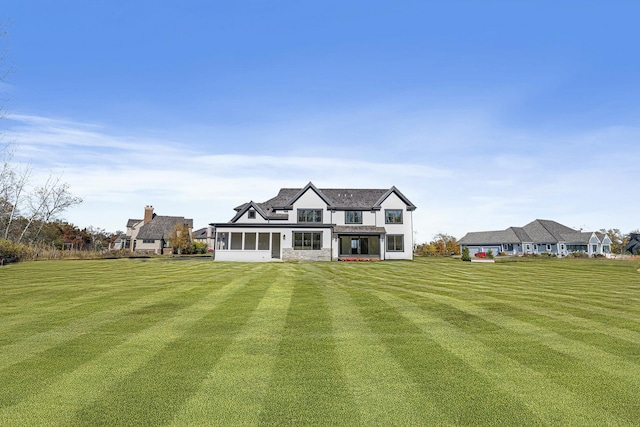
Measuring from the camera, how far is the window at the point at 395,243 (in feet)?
131

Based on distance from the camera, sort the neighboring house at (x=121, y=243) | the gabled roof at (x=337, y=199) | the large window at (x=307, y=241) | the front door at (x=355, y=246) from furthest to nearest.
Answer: the neighboring house at (x=121, y=243) → the front door at (x=355, y=246) → the gabled roof at (x=337, y=199) → the large window at (x=307, y=241)

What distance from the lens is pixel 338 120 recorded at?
23906mm

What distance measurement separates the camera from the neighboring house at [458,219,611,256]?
2891 inches

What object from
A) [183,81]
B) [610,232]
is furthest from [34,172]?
[610,232]

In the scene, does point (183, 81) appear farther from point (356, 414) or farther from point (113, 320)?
point (356, 414)

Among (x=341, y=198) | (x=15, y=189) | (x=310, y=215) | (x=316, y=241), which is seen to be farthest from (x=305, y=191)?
(x=15, y=189)

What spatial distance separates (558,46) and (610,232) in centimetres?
10122

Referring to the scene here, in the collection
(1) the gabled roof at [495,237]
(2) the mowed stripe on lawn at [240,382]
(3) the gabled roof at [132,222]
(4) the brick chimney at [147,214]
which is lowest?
(2) the mowed stripe on lawn at [240,382]

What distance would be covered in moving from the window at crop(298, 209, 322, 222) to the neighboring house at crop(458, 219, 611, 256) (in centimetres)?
5566

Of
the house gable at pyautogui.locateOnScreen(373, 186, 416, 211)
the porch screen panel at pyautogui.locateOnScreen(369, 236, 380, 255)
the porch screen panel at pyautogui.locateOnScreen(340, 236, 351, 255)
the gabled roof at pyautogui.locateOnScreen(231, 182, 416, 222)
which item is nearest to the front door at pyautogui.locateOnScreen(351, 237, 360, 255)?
the porch screen panel at pyautogui.locateOnScreen(340, 236, 351, 255)

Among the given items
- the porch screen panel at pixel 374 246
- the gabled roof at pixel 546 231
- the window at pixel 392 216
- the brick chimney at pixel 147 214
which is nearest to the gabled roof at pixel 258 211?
the porch screen panel at pixel 374 246

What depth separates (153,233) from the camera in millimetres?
72062

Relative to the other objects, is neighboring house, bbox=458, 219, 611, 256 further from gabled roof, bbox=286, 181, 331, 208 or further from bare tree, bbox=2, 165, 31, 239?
bare tree, bbox=2, 165, 31, 239

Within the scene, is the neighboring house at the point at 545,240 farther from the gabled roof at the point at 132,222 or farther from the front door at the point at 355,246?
the gabled roof at the point at 132,222
